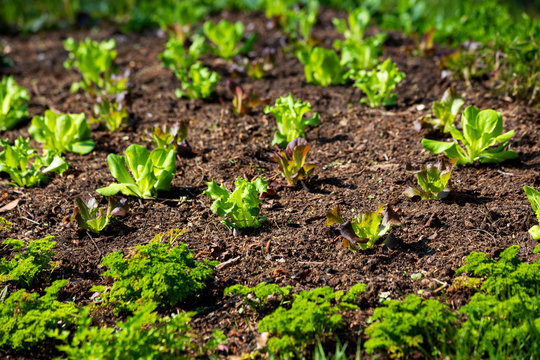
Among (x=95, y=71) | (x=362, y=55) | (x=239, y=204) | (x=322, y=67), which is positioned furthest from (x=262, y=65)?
(x=239, y=204)

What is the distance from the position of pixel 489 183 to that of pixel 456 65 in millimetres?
1814

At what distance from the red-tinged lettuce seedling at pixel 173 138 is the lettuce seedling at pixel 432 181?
1.61 m

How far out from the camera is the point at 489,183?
3.39 metres

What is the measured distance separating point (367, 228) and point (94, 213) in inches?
60.7

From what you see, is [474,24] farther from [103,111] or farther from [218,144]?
[103,111]

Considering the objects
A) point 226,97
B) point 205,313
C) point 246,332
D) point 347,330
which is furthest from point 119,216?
point 226,97

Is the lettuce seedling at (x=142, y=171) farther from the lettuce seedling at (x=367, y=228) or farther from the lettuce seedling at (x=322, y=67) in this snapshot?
the lettuce seedling at (x=322, y=67)

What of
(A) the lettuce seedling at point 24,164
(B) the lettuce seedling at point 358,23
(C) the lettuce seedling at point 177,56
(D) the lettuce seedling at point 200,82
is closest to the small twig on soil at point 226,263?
(A) the lettuce seedling at point 24,164

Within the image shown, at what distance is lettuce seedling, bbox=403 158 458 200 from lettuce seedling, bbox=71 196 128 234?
1672 millimetres

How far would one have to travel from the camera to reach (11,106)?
15.7 feet

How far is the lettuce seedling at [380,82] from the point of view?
436 cm

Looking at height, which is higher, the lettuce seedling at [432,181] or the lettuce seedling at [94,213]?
the lettuce seedling at [432,181]

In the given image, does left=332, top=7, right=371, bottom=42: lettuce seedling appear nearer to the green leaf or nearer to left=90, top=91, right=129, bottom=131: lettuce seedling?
left=90, top=91, right=129, bottom=131: lettuce seedling

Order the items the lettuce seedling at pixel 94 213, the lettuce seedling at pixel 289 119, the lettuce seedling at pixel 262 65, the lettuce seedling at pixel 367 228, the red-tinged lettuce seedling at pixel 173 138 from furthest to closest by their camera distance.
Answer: the lettuce seedling at pixel 262 65, the red-tinged lettuce seedling at pixel 173 138, the lettuce seedling at pixel 289 119, the lettuce seedling at pixel 94 213, the lettuce seedling at pixel 367 228
